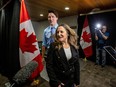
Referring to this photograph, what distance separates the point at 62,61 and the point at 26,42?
1.01 metres

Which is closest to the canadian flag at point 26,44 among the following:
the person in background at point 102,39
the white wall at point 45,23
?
the person in background at point 102,39

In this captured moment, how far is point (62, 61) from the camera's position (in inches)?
55.7

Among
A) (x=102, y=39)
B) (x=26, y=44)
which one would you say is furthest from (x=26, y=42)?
(x=102, y=39)

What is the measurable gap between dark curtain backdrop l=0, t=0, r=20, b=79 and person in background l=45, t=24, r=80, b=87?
4.39 feet

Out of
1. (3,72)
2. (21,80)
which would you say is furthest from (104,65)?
(21,80)

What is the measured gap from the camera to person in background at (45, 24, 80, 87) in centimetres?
140

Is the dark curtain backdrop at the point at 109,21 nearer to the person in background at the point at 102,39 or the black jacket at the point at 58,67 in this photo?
the person in background at the point at 102,39

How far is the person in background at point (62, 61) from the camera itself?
1404 mm

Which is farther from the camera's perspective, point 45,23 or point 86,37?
point 45,23

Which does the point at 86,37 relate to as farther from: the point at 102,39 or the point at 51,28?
the point at 51,28

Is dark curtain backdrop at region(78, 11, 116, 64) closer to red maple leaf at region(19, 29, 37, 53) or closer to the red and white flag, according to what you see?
the red and white flag

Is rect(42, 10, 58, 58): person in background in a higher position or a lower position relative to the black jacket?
higher

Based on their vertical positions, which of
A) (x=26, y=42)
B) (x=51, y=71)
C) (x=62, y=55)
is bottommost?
(x=51, y=71)

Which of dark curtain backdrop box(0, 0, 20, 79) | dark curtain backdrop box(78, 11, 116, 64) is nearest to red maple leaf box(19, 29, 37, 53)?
dark curtain backdrop box(0, 0, 20, 79)
